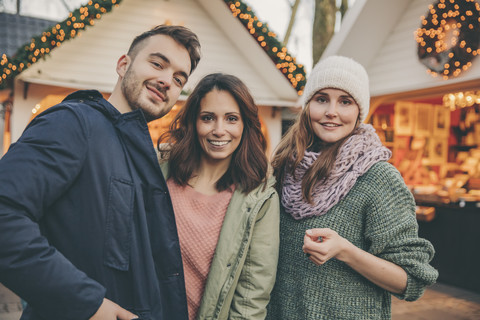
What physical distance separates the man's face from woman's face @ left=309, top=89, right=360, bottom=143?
2.54ft

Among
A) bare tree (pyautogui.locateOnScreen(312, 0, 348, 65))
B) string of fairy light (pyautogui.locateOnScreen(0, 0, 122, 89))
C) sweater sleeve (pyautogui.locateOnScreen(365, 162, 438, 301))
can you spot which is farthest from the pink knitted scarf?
bare tree (pyautogui.locateOnScreen(312, 0, 348, 65))

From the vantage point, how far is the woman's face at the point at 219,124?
2.08 m

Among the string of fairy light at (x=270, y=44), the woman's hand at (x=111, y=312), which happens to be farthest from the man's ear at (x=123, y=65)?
the string of fairy light at (x=270, y=44)

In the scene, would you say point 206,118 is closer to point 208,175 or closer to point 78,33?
point 208,175

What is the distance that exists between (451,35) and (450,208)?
2910 millimetres

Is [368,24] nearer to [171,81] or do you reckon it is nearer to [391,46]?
[391,46]

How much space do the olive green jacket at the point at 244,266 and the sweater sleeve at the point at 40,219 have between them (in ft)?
2.25

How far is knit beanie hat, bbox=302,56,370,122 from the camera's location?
1967 mm

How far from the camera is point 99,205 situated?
132cm

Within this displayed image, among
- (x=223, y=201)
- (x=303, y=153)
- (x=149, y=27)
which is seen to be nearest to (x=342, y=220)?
(x=303, y=153)

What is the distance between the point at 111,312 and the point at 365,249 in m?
1.19

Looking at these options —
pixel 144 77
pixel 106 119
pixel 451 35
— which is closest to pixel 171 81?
pixel 144 77

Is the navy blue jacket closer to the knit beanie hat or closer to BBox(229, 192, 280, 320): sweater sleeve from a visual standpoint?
BBox(229, 192, 280, 320): sweater sleeve

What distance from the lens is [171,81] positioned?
1684mm
